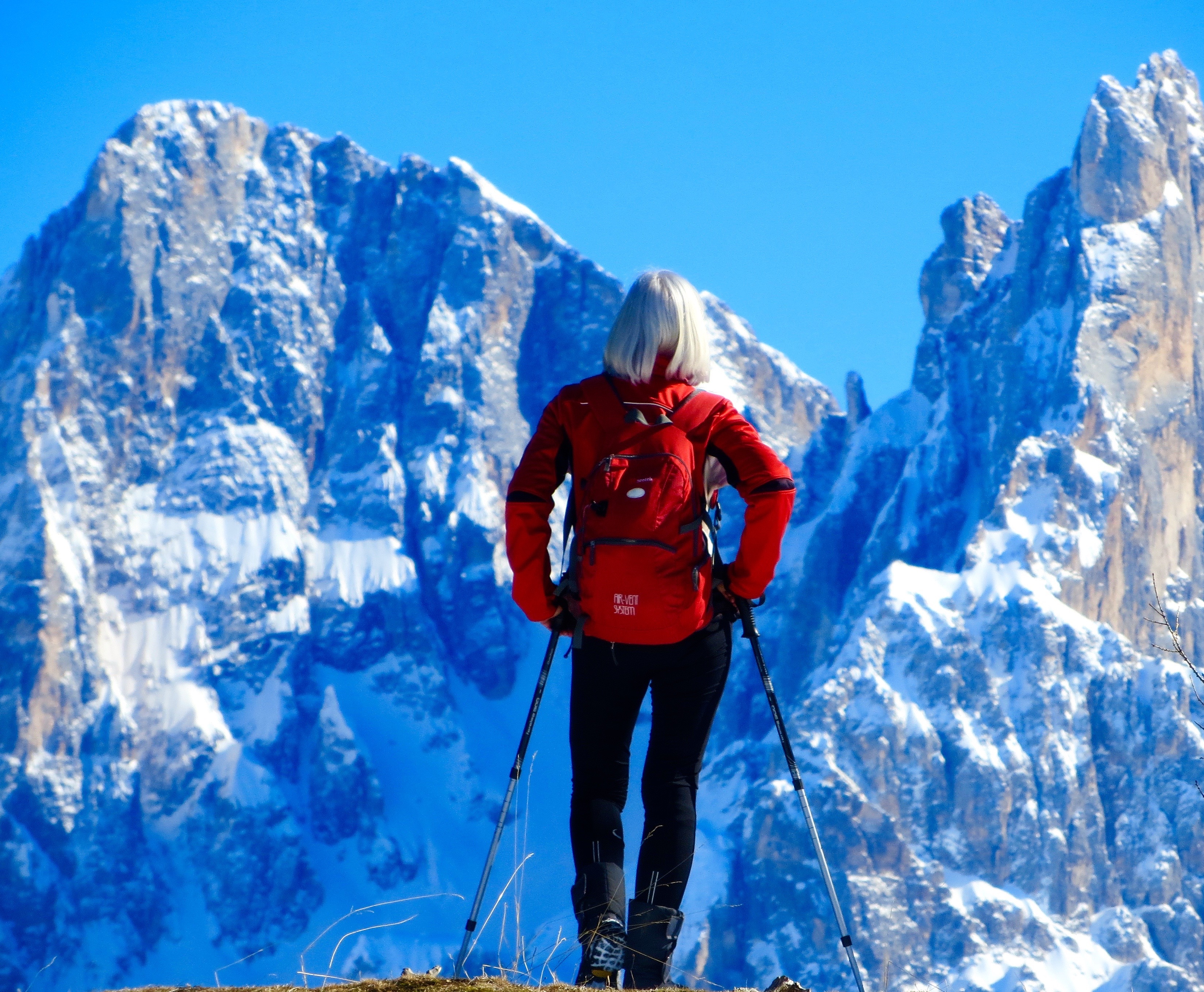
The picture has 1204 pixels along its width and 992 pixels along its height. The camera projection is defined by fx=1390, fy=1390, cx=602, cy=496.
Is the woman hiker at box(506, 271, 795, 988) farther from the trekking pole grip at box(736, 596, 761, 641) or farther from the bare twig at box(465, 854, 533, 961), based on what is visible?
the bare twig at box(465, 854, 533, 961)

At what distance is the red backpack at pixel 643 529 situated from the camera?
623 cm

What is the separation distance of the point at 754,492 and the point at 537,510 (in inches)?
39.2

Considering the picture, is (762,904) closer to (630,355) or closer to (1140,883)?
(1140,883)

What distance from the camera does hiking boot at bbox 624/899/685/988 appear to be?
236 inches

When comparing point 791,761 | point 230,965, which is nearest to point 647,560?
point 791,761

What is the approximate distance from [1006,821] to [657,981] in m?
182

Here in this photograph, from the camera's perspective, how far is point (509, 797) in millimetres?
6348

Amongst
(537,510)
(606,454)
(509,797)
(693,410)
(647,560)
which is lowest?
(509,797)

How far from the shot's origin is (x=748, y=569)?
648 centimetres

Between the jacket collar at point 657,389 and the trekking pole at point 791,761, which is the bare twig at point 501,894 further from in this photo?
the jacket collar at point 657,389

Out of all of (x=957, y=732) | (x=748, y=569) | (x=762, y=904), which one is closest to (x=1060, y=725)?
(x=957, y=732)

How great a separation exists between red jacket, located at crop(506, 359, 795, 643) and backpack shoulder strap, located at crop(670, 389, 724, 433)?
4 centimetres

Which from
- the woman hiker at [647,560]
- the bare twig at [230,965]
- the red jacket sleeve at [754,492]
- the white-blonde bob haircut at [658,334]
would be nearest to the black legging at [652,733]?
the woman hiker at [647,560]

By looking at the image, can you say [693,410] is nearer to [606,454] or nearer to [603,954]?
[606,454]
